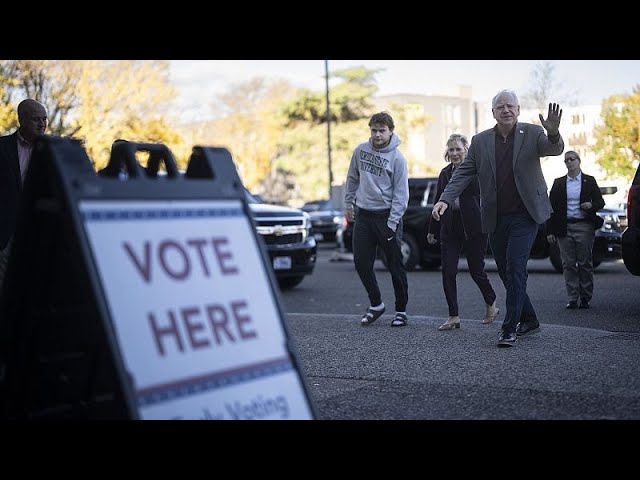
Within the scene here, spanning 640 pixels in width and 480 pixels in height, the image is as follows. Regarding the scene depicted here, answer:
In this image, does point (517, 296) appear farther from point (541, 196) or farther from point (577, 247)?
point (577, 247)

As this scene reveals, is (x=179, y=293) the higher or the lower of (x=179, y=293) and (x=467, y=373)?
the higher

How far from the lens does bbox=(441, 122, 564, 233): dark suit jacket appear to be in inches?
300

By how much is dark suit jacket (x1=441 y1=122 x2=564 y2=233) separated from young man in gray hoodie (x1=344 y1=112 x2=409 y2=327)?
1.36m

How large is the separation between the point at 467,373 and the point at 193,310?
11.0 feet

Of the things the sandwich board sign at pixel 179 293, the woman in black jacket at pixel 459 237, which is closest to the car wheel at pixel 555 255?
the woman in black jacket at pixel 459 237

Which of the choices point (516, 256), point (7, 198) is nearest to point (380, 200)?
point (516, 256)

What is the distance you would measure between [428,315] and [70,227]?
301 inches

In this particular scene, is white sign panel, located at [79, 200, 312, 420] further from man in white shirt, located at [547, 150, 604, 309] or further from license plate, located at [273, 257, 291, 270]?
license plate, located at [273, 257, 291, 270]

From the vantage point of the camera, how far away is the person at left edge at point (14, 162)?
609cm

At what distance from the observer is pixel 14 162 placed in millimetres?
6328

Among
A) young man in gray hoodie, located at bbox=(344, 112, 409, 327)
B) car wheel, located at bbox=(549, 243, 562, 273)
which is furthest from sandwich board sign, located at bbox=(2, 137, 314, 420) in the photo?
car wheel, located at bbox=(549, 243, 562, 273)

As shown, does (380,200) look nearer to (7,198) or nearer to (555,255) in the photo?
(7,198)

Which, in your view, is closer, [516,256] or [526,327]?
[516,256]

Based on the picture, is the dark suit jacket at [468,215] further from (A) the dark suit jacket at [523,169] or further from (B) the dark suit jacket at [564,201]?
(B) the dark suit jacket at [564,201]
